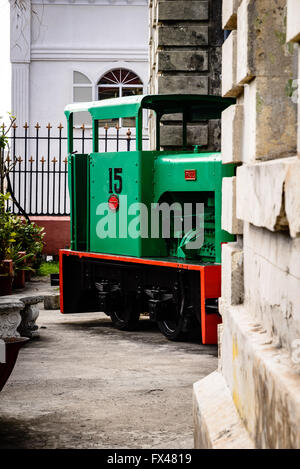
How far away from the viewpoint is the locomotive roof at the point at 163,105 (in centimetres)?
1065

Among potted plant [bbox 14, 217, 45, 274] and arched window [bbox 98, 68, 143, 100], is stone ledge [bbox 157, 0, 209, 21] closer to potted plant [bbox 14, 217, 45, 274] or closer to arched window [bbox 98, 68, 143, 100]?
potted plant [bbox 14, 217, 45, 274]

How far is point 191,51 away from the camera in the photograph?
13.4m

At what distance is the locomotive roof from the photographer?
419 inches

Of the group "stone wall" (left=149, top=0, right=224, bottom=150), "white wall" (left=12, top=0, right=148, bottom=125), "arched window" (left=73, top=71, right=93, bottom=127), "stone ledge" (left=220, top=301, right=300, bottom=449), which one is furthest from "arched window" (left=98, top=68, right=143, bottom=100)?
"stone ledge" (left=220, top=301, right=300, bottom=449)

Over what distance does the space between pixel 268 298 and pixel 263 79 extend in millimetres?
959

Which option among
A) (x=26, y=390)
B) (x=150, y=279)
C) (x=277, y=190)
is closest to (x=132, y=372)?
(x=26, y=390)

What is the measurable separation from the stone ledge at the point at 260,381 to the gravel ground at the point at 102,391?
1.53m

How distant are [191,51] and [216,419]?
380 inches

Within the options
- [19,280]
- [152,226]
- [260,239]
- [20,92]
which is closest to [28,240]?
[19,280]

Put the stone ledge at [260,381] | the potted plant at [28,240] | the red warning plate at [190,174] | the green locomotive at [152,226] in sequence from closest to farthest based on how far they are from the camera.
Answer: the stone ledge at [260,381] < the green locomotive at [152,226] < the red warning plate at [190,174] < the potted plant at [28,240]

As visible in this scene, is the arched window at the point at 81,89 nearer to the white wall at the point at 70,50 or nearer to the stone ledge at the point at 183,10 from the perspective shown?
the white wall at the point at 70,50

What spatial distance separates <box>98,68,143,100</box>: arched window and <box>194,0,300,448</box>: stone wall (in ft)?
71.5

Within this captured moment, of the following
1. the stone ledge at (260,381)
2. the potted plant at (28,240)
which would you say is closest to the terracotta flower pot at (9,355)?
the stone ledge at (260,381)
